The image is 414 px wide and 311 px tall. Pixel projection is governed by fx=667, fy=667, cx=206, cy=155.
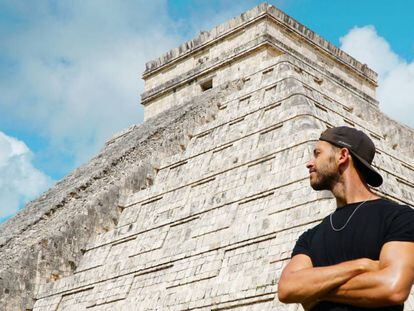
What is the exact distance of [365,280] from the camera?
221 centimetres

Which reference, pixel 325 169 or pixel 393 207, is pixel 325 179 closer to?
pixel 325 169

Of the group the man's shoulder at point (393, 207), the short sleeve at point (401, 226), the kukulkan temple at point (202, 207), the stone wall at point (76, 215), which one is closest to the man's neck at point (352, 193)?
the man's shoulder at point (393, 207)

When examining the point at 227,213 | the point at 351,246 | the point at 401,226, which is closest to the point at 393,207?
the point at 401,226

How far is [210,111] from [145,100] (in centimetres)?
573

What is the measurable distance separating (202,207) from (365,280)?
6598 millimetres

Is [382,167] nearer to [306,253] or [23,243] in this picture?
[23,243]

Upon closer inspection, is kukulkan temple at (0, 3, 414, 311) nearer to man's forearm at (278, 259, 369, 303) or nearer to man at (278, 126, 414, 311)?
man at (278, 126, 414, 311)

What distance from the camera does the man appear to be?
221 centimetres

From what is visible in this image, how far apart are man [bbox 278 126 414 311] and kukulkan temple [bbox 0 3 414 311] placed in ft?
11.7

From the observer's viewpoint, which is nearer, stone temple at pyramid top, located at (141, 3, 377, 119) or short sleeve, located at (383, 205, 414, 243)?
short sleeve, located at (383, 205, 414, 243)

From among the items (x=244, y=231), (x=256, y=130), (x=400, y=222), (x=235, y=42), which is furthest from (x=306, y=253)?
(x=235, y=42)

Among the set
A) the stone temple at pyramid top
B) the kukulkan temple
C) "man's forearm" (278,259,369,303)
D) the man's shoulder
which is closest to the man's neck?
the man's shoulder

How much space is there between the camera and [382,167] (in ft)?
31.6

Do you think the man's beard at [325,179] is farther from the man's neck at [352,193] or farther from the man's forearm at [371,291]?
the man's forearm at [371,291]
